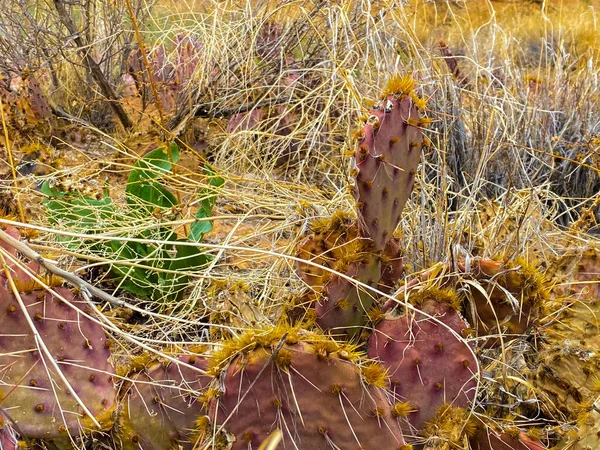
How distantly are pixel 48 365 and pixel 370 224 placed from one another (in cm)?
73

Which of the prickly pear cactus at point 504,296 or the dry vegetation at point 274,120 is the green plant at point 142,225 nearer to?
the dry vegetation at point 274,120

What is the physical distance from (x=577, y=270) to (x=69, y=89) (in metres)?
2.72

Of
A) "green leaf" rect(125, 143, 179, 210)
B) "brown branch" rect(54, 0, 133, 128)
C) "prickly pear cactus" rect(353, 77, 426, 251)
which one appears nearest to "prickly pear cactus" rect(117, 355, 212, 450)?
"prickly pear cactus" rect(353, 77, 426, 251)

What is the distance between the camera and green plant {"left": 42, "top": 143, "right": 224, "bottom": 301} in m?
1.95

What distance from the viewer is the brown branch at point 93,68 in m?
2.82

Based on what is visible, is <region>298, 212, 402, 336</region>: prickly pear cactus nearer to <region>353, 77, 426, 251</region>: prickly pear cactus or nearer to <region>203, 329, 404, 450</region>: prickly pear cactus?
<region>353, 77, 426, 251</region>: prickly pear cactus

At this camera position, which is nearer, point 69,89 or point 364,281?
point 364,281

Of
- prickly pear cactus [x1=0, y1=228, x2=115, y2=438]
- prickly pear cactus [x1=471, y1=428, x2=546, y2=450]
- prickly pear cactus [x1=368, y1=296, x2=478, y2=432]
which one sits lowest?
prickly pear cactus [x1=471, y1=428, x2=546, y2=450]

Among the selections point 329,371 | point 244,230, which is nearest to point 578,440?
point 329,371

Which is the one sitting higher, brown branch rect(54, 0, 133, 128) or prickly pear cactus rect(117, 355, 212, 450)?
A: brown branch rect(54, 0, 133, 128)

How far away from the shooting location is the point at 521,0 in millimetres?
7840

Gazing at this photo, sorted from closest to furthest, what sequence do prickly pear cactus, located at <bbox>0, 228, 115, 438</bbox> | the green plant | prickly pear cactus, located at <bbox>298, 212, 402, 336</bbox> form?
1. prickly pear cactus, located at <bbox>0, 228, 115, 438</bbox>
2. prickly pear cactus, located at <bbox>298, 212, 402, 336</bbox>
3. the green plant

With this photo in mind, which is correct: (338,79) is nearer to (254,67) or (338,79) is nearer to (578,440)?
(254,67)

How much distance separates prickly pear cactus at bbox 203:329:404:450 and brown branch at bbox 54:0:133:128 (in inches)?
80.3
